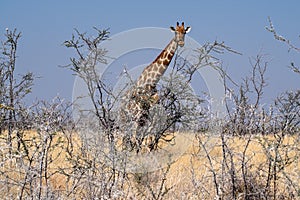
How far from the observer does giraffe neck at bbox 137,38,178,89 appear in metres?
6.85

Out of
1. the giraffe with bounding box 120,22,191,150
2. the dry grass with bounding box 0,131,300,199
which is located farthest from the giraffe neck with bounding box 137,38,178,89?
the dry grass with bounding box 0,131,300,199

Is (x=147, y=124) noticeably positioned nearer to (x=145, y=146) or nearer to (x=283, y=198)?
(x=145, y=146)

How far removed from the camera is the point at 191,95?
5.88 m

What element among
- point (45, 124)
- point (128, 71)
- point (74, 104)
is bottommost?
point (45, 124)

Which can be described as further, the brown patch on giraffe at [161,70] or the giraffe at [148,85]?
the brown patch on giraffe at [161,70]

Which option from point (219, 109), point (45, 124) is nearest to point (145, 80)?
point (219, 109)

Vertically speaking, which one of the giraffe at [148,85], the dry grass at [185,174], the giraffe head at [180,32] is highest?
the giraffe head at [180,32]

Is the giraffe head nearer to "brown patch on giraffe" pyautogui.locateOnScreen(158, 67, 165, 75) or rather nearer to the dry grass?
"brown patch on giraffe" pyautogui.locateOnScreen(158, 67, 165, 75)

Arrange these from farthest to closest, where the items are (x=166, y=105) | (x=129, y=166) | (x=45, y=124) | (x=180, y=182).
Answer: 1. (x=166, y=105)
2. (x=180, y=182)
3. (x=129, y=166)
4. (x=45, y=124)

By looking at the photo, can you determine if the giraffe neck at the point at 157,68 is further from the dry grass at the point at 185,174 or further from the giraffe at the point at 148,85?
the dry grass at the point at 185,174

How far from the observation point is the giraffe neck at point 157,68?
6852 mm

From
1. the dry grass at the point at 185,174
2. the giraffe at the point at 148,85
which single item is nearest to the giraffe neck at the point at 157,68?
the giraffe at the point at 148,85

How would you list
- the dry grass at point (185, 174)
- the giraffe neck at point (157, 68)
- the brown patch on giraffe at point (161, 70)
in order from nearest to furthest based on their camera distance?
the dry grass at point (185, 174), the giraffe neck at point (157, 68), the brown patch on giraffe at point (161, 70)

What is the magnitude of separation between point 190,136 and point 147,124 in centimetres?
72
